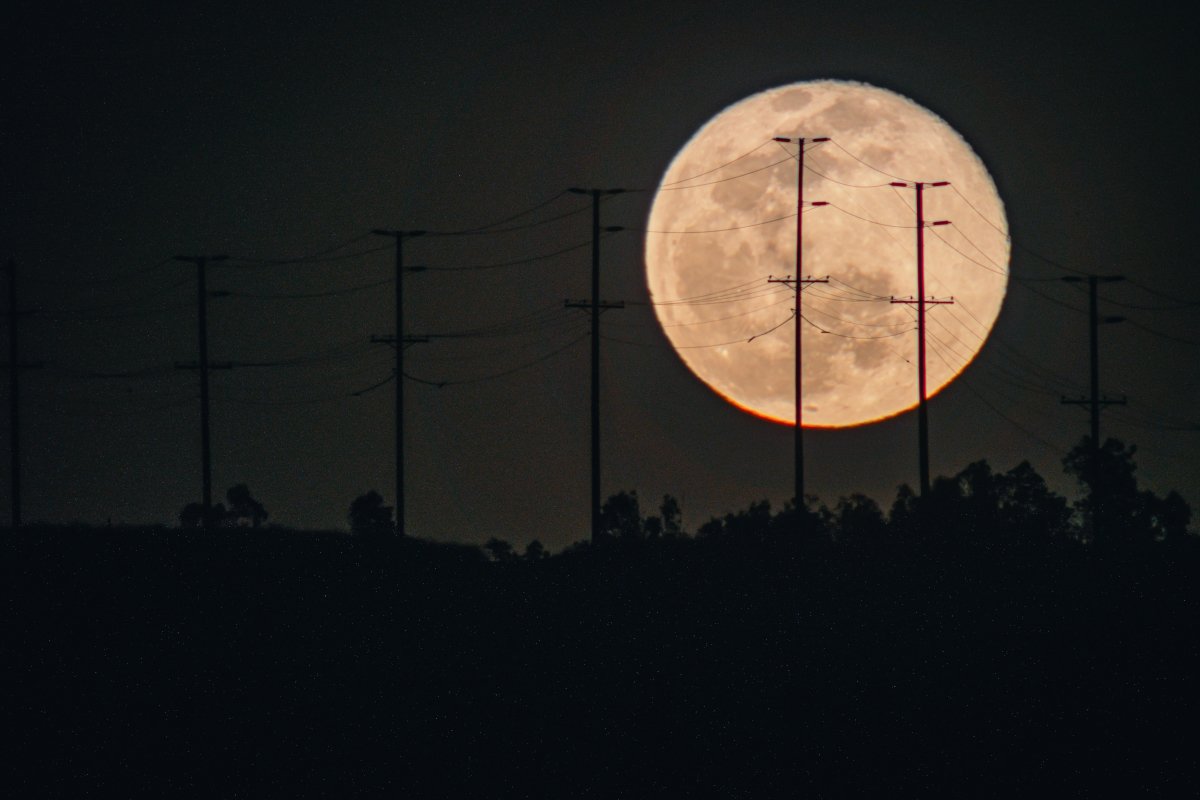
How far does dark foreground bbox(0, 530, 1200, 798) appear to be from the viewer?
48.5 m

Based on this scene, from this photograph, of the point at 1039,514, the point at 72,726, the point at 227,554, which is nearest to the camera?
the point at 72,726

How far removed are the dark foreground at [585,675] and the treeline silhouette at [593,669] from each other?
0.15 m

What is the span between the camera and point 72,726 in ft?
167

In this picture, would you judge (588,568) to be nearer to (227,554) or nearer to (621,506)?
(227,554)

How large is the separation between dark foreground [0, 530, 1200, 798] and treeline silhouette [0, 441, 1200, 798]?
6.0 inches

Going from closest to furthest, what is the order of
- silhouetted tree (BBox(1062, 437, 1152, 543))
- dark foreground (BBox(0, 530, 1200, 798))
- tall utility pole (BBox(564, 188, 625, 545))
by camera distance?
dark foreground (BBox(0, 530, 1200, 798)), tall utility pole (BBox(564, 188, 625, 545)), silhouetted tree (BBox(1062, 437, 1152, 543))

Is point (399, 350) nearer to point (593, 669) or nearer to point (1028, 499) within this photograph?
point (593, 669)

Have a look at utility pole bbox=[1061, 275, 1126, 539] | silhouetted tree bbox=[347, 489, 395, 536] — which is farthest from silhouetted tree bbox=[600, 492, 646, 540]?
utility pole bbox=[1061, 275, 1126, 539]

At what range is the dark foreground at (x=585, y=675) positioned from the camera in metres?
48.5

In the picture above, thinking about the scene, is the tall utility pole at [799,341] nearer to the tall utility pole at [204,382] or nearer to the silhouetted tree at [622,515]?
the tall utility pole at [204,382]

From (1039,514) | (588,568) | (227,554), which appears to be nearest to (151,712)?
(227,554)

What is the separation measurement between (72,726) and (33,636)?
10.1 metres

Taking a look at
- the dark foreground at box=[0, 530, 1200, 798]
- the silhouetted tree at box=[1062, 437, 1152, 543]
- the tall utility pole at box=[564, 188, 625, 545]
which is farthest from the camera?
the silhouetted tree at box=[1062, 437, 1152, 543]

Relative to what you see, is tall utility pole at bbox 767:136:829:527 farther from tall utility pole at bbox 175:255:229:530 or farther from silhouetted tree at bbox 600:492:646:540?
silhouetted tree at bbox 600:492:646:540
